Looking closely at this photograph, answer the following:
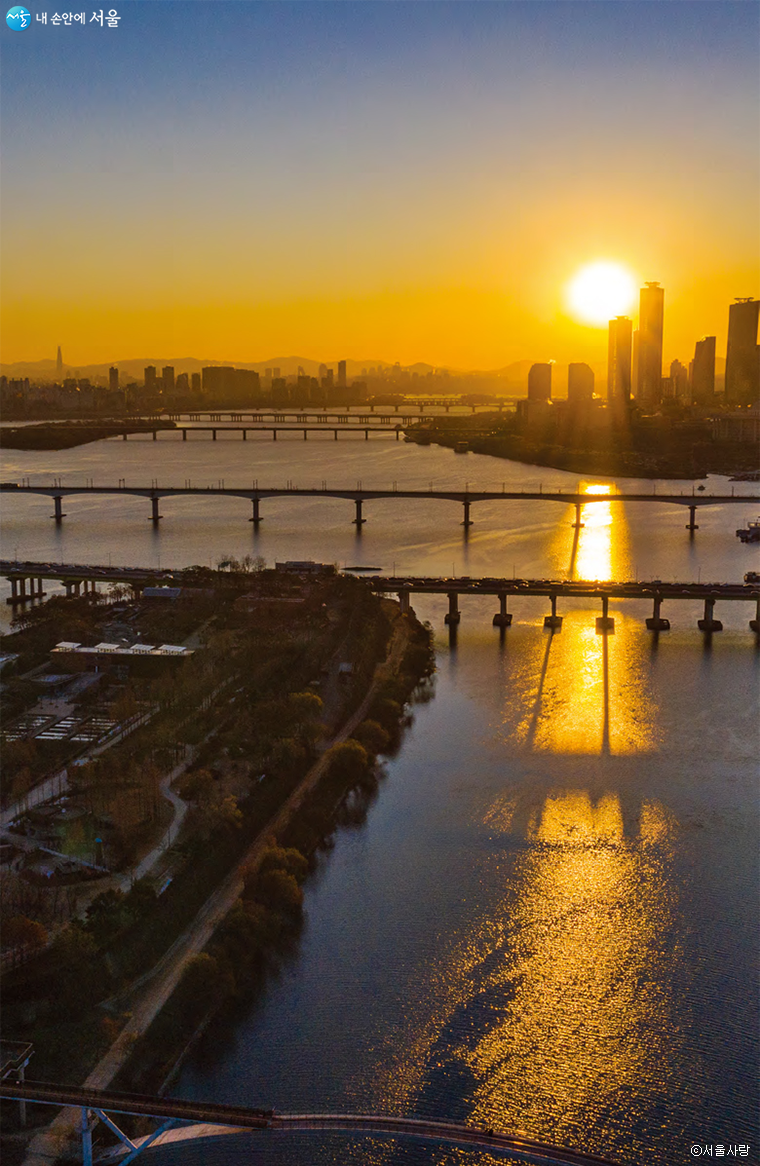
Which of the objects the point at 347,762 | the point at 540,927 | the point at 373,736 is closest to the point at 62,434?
the point at 373,736

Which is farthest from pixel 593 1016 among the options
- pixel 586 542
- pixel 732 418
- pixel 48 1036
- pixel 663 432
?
pixel 732 418

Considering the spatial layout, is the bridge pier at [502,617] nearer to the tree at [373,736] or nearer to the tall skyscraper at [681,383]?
the tree at [373,736]

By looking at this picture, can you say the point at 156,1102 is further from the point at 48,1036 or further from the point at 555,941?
the point at 555,941

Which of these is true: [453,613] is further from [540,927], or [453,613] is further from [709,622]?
[540,927]

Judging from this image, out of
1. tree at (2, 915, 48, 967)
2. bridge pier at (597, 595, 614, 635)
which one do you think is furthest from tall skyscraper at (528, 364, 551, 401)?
tree at (2, 915, 48, 967)

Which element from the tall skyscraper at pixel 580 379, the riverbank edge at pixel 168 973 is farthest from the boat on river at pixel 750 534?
the tall skyscraper at pixel 580 379

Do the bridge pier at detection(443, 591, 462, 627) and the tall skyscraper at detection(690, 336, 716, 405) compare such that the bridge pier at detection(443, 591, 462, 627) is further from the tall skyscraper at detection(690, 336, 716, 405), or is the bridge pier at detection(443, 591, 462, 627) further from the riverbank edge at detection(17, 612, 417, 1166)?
the tall skyscraper at detection(690, 336, 716, 405)
